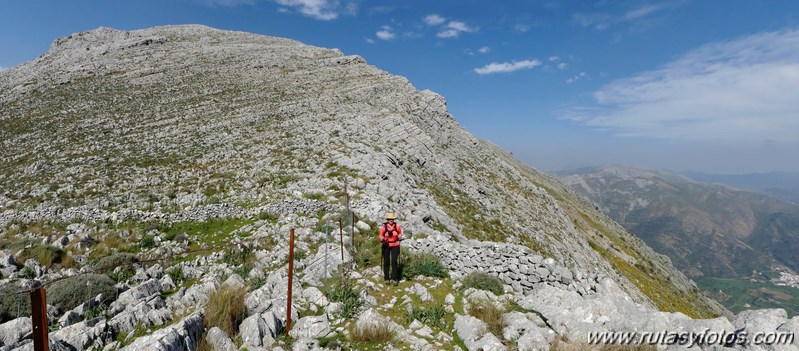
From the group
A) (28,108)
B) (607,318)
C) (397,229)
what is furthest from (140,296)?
(28,108)

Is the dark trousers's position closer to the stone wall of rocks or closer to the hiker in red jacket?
the hiker in red jacket

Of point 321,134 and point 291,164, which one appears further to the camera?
point 321,134

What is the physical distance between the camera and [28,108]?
4197cm

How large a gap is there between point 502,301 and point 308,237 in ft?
28.8

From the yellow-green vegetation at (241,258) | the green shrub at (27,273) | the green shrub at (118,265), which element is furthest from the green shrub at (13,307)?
the yellow-green vegetation at (241,258)

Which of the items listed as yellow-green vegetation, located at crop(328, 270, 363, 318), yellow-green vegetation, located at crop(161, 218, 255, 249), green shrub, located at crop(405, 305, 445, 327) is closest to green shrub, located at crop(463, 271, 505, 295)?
green shrub, located at crop(405, 305, 445, 327)

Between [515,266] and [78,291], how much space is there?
13.2m

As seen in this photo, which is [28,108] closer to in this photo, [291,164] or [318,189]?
[291,164]

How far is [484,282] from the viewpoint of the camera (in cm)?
1133

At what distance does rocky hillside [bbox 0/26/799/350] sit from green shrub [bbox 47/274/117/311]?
5cm

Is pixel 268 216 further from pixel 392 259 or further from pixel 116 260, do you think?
pixel 392 259

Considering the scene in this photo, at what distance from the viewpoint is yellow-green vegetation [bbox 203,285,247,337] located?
8.13m

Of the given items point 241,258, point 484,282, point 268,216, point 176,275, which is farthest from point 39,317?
point 268,216

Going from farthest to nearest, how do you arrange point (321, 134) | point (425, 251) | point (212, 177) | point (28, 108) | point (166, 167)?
1. point (28, 108)
2. point (321, 134)
3. point (166, 167)
4. point (212, 177)
5. point (425, 251)
